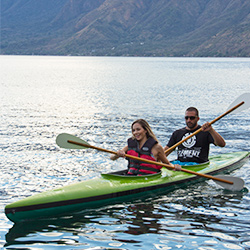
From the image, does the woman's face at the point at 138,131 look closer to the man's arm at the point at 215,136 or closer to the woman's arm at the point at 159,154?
the woman's arm at the point at 159,154

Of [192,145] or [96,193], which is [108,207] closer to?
[96,193]

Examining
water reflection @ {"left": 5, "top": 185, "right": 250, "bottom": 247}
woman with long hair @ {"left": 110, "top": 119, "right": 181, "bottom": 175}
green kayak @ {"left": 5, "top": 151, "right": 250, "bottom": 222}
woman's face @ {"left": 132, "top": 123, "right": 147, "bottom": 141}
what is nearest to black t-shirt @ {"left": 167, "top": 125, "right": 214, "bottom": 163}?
green kayak @ {"left": 5, "top": 151, "right": 250, "bottom": 222}

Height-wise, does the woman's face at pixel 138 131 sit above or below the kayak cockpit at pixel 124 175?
above

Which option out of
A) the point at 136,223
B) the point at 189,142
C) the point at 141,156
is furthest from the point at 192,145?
the point at 136,223

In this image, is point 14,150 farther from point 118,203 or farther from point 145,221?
point 145,221

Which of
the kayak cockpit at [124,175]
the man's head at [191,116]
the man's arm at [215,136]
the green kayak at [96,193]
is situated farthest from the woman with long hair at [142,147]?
the man's head at [191,116]

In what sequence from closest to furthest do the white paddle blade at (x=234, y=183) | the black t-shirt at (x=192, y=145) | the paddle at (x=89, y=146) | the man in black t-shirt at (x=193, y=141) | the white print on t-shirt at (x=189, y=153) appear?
the paddle at (x=89, y=146) → the white paddle blade at (x=234, y=183) → the man in black t-shirt at (x=193, y=141) → the black t-shirt at (x=192, y=145) → the white print on t-shirt at (x=189, y=153)

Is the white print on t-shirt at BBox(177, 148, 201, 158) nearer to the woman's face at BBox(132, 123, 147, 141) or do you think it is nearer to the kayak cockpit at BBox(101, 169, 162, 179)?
the kayak cockpit at BBox(101, 169, 162, 179)

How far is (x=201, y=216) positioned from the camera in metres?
9.98

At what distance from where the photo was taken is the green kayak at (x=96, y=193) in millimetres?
9406

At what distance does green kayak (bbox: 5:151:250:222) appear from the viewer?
370 inches

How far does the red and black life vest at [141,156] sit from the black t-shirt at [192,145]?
156 cm

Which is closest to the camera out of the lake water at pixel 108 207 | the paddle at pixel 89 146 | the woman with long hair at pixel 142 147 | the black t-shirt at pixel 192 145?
the lake water at pixel 108 207

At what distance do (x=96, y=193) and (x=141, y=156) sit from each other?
1.49 m
